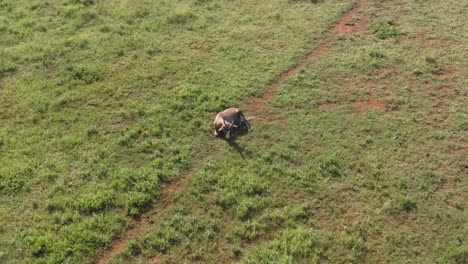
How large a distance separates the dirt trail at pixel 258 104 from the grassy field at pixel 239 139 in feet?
0.17

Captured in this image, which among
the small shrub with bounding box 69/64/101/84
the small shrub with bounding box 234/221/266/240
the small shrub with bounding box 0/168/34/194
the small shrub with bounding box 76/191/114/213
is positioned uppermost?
the small shrub with bounding box 69/64/101/84

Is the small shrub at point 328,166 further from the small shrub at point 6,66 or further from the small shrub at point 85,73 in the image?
the small shrub at point 6,66

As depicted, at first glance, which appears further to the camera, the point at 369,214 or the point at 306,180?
the point at 306,180

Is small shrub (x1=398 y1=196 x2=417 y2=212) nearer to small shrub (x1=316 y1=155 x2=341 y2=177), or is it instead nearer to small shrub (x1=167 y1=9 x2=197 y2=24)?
small shrub (x1=316 y1=155 x2=341 y2=177)

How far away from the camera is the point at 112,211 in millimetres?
9625

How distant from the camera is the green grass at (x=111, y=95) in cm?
955

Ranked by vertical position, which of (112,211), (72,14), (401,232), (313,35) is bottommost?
(401,232)

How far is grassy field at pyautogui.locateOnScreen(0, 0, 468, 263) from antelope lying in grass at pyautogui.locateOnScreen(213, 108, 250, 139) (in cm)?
25

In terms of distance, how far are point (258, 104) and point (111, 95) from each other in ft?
11.8

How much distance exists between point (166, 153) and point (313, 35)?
6020mm

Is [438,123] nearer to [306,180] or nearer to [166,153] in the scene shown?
[306,180]

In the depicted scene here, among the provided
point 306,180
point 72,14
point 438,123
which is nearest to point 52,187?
point 306,180

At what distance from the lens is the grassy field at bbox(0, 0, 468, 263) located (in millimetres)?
9156

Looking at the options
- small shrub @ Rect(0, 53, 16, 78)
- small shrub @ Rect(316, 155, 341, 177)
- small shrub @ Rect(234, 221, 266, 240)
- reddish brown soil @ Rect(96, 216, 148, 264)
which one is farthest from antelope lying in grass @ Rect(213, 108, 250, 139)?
small shrub @ Rect(0, 53, 16, 78)
